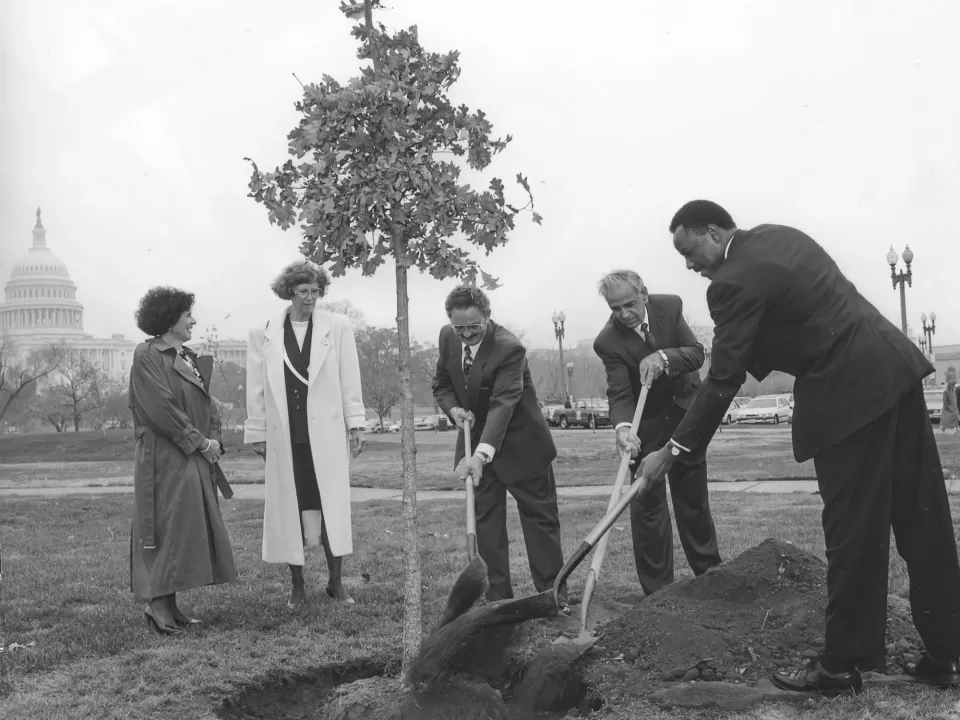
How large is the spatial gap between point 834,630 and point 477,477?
1837 millimetres

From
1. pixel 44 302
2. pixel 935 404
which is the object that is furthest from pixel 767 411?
pixel 44 302

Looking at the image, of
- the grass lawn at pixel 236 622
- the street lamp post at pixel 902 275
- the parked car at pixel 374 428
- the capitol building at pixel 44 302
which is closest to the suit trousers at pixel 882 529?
the grass lawn at pixel 236 622

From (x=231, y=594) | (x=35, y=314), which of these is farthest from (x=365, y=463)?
(x=35, y=314)

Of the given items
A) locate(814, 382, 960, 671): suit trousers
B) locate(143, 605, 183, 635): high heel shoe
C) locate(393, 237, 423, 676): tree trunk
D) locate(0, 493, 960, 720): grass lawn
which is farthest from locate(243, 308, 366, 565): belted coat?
locate(814, 382, 960, 671): suit trousers

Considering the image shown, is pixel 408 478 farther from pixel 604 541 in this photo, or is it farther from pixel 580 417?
pixel 580 417

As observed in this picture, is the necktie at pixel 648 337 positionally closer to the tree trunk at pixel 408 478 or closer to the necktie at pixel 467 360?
the necktie at pixel 467 360

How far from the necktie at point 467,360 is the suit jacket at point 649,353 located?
73cm

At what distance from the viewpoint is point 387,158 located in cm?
363

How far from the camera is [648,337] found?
5.02 metres

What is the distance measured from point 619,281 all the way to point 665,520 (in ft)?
4.43

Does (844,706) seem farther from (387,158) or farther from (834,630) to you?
(387,158)

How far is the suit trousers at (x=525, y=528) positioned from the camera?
4852 millimetres

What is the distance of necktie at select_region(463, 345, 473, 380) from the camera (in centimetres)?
493

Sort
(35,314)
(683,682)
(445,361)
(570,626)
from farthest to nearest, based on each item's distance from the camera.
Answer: (35,314), (445,361), (570,626), (683,682)
